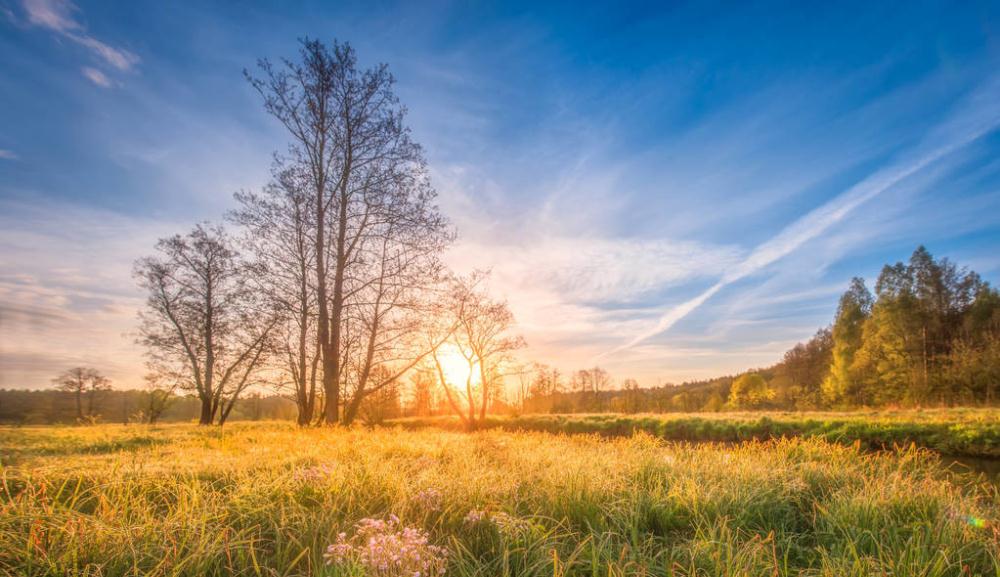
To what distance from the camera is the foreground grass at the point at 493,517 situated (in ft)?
6.44

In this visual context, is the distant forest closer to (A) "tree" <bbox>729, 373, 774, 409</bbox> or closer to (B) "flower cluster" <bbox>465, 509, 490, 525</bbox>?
(A) "tree" <bbox>729, 373, 774, 409</bbox>

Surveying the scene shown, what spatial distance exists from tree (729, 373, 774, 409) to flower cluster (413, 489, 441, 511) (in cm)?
4866

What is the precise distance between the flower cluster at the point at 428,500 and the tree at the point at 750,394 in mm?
48656

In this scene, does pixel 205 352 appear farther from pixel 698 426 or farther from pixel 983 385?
pixel 983 385

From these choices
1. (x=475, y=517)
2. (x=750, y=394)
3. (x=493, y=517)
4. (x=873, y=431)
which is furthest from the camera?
(x=750, y=394)

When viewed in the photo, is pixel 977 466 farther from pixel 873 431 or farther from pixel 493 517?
pixel 493 517

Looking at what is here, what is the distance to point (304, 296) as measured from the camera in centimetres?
1196

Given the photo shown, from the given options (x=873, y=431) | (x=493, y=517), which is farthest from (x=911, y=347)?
(x=493, y=517)

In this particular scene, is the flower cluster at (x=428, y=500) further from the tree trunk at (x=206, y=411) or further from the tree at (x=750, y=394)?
the tree at (x=750, y=394)

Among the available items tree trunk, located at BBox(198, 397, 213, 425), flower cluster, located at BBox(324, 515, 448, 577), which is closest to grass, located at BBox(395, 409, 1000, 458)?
flower cluster, located at BBox(324, 515, 448, 577)

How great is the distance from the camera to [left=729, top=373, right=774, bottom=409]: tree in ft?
145

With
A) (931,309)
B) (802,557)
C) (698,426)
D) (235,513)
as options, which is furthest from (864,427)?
(931,309)

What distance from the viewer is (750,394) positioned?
4600cm

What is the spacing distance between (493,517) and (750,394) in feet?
176
